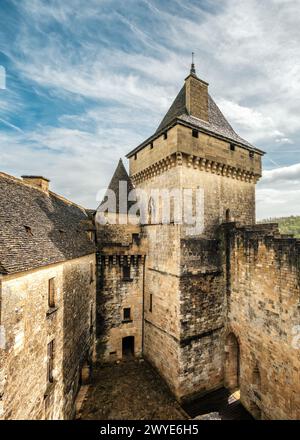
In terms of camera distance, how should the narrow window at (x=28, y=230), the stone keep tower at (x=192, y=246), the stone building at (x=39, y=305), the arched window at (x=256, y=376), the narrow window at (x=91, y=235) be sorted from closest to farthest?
1. the stone building at (x=39, y=305)
2. the narrow window at (x=28, y=230)
3. the arched window at (x=256, y=376)
4. the stone keep tower at (x=192, y=246)
5. the narrow window at (x=91, y=235)

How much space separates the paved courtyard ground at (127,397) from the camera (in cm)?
884

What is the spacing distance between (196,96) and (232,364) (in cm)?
1509

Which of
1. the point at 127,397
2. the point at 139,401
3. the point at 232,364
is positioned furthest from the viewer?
the point at 232,364

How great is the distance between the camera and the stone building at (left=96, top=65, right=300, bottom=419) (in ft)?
27.7

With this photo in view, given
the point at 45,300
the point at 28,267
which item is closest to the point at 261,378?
the point at 45,300

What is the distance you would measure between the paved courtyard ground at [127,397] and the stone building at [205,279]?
24.7 inches

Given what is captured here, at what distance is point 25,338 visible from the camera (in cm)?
520

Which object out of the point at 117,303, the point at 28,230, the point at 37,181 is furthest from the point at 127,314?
the point at 37,181

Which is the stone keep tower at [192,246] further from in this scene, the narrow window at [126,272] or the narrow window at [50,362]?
the narrow window at [50,362]

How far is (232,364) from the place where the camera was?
36.4 ft

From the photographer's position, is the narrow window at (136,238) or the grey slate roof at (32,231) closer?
the grey slate roof at (32,231)

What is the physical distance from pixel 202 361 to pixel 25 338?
349 inches

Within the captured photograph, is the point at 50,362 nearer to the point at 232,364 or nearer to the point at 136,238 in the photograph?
the point at 136,238

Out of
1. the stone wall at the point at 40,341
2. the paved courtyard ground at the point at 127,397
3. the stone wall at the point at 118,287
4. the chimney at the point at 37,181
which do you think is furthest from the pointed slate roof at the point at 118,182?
the paved courtyard ground at the point at 127,397
